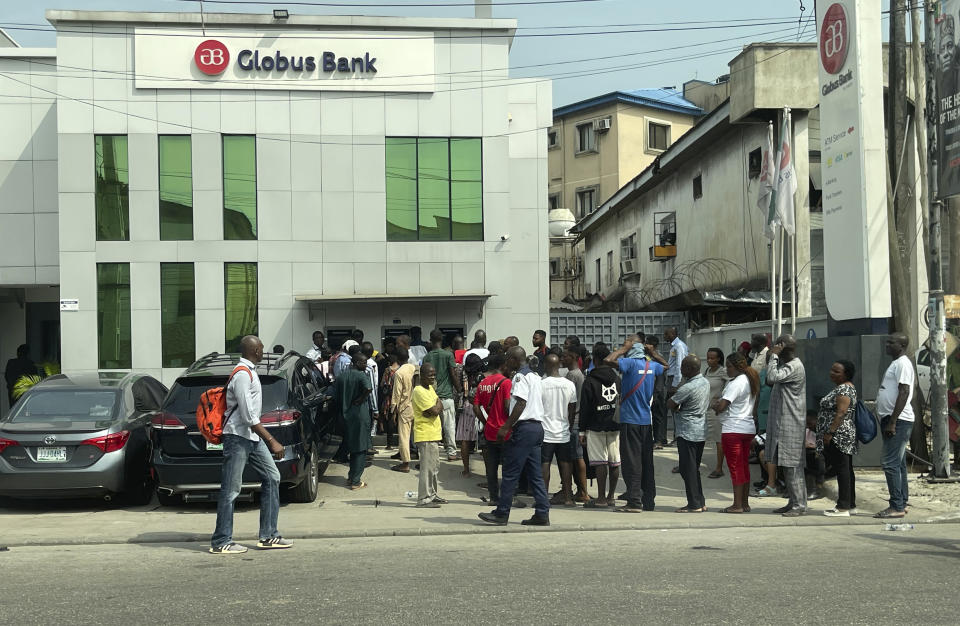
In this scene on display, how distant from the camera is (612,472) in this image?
38.9ft

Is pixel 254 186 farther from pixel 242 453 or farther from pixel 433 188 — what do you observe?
pixel 242 453

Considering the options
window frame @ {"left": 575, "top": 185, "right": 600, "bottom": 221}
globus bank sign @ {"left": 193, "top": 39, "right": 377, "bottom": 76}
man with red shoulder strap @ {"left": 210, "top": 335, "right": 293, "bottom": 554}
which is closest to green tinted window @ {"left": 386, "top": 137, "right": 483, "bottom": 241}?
globus bank sign @ {"left": 193, "top": 39, "right": 377, "bottom": 76}

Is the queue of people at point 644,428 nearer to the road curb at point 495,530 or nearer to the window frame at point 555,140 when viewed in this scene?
the road curb at point 495,530

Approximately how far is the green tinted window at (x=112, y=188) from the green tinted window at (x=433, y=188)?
5.92 m

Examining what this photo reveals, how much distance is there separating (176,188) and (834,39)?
1312cm

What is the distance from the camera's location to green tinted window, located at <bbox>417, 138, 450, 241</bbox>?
21391mm

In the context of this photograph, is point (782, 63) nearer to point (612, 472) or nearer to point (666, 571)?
point (612, 472)

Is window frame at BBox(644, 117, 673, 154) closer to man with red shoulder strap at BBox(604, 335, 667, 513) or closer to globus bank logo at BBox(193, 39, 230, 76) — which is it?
globus bank logo at BBox(193, 39, 230, 76)

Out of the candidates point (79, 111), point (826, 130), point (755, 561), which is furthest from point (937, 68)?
point (79, 111)

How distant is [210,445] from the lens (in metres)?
11.6

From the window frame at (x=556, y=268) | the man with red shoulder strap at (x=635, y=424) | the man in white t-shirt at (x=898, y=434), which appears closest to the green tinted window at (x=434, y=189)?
the man with red shoulder strap at (x=635, y=424)

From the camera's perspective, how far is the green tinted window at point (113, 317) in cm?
2070

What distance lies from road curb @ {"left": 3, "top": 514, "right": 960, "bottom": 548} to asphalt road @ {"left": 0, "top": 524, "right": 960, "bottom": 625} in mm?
293

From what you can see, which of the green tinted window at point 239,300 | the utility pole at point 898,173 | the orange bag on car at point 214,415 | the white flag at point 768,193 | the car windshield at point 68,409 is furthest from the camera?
the green tinted window at point 239,300
